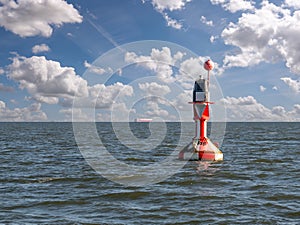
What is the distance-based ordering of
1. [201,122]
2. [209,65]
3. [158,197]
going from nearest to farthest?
[158,197]
[201,122]
[209,65]

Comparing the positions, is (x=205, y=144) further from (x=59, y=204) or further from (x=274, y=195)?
(x=59, y=204)

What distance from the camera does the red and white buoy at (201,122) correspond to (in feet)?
83.9

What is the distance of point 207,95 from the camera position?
84.2 feet

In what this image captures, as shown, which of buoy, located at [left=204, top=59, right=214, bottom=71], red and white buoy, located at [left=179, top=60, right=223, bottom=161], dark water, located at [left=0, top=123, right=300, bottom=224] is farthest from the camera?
buoy, located at [left=204, top=59, right=214, bottom=71]

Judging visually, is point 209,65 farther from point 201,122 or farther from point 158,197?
point 158,197

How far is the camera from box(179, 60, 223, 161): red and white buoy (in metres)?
25.6

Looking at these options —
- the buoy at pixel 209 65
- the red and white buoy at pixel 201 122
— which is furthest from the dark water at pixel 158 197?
the buoy at pixel 209 65

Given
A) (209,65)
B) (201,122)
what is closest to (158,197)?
(201,122)

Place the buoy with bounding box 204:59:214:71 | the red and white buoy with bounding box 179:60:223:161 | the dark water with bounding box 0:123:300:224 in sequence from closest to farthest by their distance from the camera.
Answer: the dark water with bounding box 0:123:300:224, the red and white buoy with bounding box 179:60:223:161, the buoy with bounding box 204:59:214:71

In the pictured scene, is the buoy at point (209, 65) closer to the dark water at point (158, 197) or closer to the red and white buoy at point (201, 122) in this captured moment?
the red and white buoy at point (201, 122)

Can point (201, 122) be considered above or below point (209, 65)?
below

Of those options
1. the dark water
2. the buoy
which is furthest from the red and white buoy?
the dark water

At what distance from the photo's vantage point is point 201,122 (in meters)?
25.8

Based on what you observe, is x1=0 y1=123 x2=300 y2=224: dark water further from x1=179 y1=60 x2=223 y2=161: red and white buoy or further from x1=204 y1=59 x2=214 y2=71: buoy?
x1=204 y1=59 x2=214 y2=71: buoy
